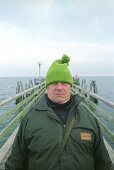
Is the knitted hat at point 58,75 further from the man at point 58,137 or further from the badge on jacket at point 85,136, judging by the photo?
the badge on jacket at point 85,136

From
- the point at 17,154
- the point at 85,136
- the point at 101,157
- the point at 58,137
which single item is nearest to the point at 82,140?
the point at 85,136

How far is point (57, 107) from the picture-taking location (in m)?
1.48

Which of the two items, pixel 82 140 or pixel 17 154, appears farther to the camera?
pixel 17 154

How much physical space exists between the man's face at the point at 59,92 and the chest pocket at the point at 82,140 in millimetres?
327

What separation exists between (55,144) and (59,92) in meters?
0.50

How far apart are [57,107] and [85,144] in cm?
44

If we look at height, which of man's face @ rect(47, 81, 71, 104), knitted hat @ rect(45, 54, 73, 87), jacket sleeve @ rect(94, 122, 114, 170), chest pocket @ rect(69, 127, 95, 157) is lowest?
jacket sleeve @ rect(94, 122, 114, 170)

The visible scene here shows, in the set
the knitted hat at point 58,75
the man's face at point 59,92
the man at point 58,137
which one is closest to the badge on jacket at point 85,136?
the man at point 58,137

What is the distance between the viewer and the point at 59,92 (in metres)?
1.48

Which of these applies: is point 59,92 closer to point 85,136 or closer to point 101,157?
point 85,136

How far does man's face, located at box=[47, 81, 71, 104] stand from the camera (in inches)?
58.1

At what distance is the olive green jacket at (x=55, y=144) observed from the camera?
1.21 meters

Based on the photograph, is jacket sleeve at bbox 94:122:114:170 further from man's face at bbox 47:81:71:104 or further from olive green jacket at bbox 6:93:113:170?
Result: man's face at bbox 47:81:71:104

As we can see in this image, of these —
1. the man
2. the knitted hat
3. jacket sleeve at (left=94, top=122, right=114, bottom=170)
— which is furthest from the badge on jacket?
the knitted hat
